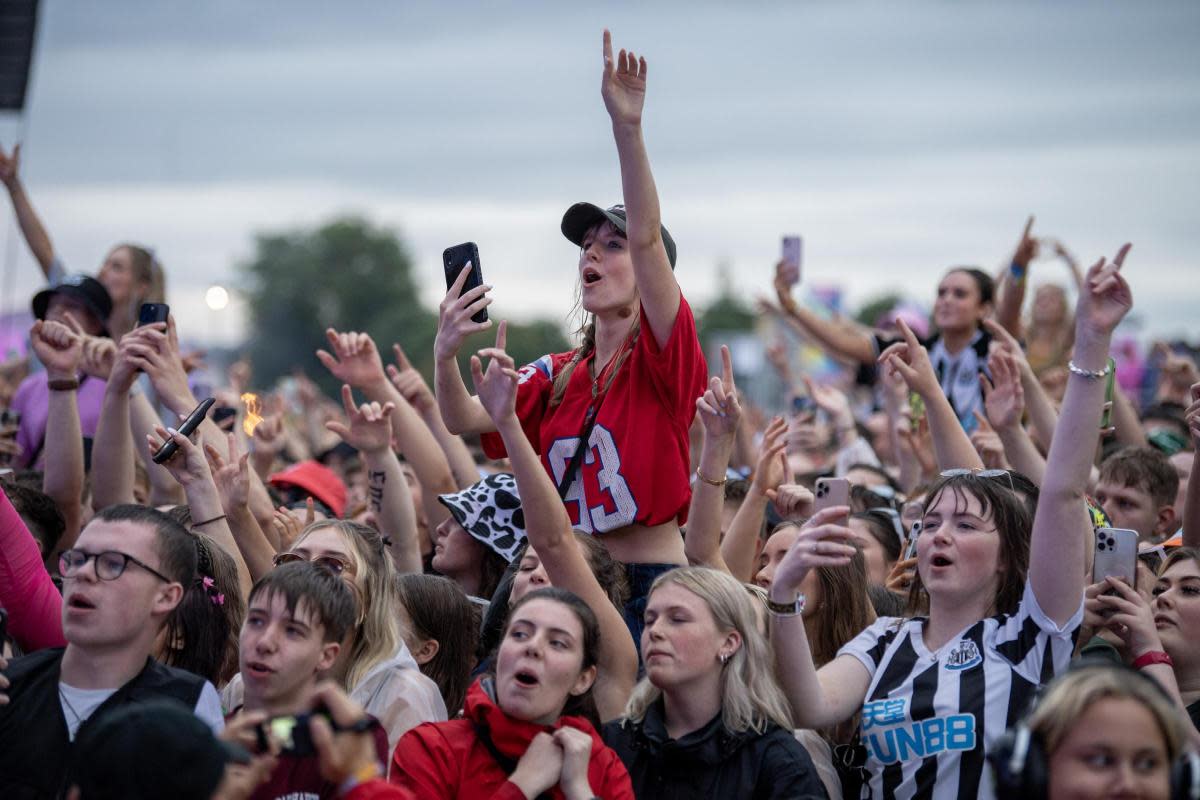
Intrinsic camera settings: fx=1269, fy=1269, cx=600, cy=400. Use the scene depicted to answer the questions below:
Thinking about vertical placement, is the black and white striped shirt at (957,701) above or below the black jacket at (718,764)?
above

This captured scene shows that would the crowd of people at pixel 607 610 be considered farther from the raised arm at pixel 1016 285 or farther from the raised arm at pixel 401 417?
the raised arm at pixel 1016 285

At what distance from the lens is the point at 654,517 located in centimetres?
467

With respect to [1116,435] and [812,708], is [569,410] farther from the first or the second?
[1116,435]

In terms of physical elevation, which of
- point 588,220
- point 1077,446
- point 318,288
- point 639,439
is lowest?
point 318,288

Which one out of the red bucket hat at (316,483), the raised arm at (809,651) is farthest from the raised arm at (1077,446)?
the red bucket hat at (316,483)

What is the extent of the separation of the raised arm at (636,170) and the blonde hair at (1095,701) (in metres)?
2.02

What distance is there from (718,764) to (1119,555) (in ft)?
4.84

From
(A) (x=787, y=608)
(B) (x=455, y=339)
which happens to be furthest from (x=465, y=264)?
(A) (x=787, y=608)

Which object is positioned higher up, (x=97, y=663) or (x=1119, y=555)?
(x=1119, y=555)

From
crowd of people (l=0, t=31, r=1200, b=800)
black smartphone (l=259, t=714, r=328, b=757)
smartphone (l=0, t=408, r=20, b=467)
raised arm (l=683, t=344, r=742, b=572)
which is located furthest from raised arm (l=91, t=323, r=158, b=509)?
black smartphone (l=259, t=714, r=328, b=757)

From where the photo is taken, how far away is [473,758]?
3633 millimetres

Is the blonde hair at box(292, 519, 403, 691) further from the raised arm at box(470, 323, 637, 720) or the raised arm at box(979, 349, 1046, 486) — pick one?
the raised arm at box(979, 349, 1046, 486)

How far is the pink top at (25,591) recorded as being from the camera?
13.4ft

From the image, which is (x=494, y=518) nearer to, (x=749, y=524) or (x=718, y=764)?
(x=749, y=524)
